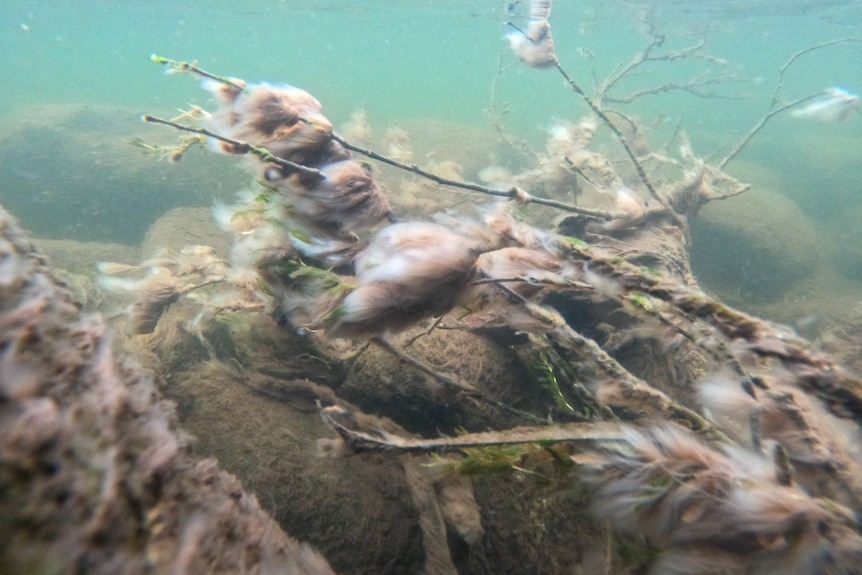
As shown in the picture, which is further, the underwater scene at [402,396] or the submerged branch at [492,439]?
the submerged branch at [492,439]

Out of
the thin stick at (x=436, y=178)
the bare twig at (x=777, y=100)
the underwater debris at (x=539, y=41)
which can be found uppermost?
the bare twig at (x=777, y=100)

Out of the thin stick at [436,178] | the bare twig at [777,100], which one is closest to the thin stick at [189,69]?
the thin stick at [436,178]

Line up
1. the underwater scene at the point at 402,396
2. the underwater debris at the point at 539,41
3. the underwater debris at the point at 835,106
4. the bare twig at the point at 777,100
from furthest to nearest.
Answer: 1. the underwater debris at the point at 835,106
2. the bare twig at the point at 777,100
3. the underwater debris at the point at 539,41
4. the underwater scene at the point at 402,396

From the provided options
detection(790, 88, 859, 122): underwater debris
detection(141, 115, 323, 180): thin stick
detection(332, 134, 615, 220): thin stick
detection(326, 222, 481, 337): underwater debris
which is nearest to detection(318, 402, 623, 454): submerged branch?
detection(326, 222, 481, 337): underwater debris

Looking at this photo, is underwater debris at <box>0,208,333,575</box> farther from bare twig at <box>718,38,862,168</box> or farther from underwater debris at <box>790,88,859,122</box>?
underwater debris at <box>790,88,859,122</box>

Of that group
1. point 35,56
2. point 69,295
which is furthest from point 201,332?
point 35,56

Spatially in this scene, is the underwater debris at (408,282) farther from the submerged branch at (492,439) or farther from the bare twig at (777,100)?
the bare twig at (777,100)

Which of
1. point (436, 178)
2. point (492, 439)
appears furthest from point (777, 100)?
point (492, 439)

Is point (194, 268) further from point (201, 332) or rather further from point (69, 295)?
point (69, 295)

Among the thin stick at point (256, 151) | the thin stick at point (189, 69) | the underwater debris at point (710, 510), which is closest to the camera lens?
the underwater debris at point (710, 510)

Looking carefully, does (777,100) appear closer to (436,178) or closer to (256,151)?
(436,178)

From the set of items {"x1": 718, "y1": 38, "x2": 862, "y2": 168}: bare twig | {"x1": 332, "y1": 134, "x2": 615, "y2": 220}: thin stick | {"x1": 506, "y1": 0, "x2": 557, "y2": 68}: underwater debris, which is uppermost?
{"x1": 718, "y1": 38, "x2": 862, "y2": 168}: bare twig

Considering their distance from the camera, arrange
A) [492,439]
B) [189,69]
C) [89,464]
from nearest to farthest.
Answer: [89,464] < [492,439] < [189,69]
